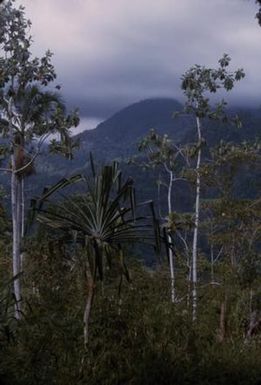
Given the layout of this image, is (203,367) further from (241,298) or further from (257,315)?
(241,298)

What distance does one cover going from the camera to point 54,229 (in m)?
7.46

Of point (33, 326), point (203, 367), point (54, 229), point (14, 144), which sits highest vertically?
point (14, 144)

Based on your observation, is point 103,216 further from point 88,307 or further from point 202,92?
point 202,92

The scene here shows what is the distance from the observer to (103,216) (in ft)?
23.8

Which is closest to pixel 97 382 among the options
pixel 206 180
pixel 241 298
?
pixel 241 298

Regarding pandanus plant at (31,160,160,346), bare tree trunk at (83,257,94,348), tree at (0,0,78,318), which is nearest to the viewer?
bare tree trunk at (83,257,94,348)

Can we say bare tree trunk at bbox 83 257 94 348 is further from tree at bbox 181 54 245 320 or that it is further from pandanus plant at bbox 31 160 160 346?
tree at bbox 181 54 245 320

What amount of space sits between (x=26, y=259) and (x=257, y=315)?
10.4 meters

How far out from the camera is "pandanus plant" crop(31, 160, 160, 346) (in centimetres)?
718

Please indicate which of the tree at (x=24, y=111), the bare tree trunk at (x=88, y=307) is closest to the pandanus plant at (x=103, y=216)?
the bare tree trunk at (x=88, y=307)

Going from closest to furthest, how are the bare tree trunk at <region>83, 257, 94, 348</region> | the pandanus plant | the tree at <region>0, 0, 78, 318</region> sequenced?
the bare tree trunk at <region>83, 257, 94, 348</region>, the pandanus plant, the tree at <region>0, 0, 78, 318</region>

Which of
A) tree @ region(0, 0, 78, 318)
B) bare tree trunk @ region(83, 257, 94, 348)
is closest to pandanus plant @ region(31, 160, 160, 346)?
bare tree trunk @ region(83, 257, 94, 348)

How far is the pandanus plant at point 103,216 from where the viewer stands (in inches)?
283

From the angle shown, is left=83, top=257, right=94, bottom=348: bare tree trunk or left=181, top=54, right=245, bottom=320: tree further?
left=181, top=54, right=245, bottom=320: tree
